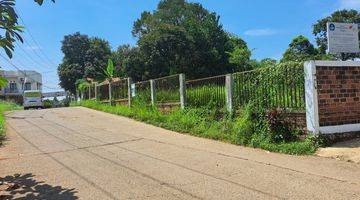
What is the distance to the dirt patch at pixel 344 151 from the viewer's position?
33.8 feet

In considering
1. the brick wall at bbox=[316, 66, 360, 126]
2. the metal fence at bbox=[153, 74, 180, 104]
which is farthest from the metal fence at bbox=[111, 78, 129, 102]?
the brick wall at bbox=[316, 66, 360, 126]

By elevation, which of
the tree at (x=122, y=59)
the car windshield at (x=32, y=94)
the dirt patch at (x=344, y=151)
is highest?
the tree at (x=122, y=59)

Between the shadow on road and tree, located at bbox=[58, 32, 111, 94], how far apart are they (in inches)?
1999

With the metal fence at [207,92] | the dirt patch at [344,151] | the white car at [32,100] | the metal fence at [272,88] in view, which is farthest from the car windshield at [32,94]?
the dirt patch at [344,151]

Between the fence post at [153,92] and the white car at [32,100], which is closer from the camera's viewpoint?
the fence post at [153,92]

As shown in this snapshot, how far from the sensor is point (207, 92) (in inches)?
656

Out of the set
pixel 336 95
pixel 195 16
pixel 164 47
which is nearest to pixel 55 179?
pixel 336 95

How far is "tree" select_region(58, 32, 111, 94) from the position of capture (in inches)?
2388

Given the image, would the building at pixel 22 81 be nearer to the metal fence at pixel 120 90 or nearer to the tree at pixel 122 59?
the tree at pixel 122 59

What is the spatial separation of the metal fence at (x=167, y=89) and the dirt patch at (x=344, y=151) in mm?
8207

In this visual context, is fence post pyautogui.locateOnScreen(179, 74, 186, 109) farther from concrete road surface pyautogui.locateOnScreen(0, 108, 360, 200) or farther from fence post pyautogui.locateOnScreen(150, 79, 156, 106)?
concrete road surface pyautogui.locateOnScreen(0, 108, 360, 200)

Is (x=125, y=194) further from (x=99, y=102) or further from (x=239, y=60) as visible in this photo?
(x=239, y=60)

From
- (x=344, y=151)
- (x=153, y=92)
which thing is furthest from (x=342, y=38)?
(x=153, y=92)

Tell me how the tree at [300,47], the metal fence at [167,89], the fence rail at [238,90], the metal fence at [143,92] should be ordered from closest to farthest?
the fence rail at [238,90] < the metal fence at [167,89] < the metal fence at [143,92] < the tree at [300,47]
